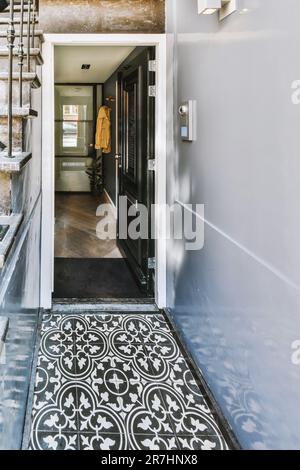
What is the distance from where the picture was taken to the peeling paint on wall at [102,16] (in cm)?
355

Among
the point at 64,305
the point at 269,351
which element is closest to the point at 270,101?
the point at 269,351

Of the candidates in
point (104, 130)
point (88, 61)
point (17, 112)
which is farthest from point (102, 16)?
point (104, 130)

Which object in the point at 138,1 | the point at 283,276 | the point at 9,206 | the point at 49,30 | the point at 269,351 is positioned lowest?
the point at 269,351

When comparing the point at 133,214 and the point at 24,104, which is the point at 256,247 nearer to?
the point at 24,104

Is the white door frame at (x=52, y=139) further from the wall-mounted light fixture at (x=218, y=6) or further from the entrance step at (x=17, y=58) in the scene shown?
the wall-mounted light fixture at (x=218, y=6)

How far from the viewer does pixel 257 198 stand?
6.16ft

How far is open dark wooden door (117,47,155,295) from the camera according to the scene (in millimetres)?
4016

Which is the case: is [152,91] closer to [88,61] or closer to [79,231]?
[88,61]

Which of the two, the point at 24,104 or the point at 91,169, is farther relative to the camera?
the point at 91,169

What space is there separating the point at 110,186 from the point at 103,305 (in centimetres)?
564

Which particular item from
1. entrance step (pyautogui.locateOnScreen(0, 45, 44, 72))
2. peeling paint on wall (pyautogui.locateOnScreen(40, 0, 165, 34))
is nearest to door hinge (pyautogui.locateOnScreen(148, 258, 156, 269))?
peeling paint on wall (pyautogui.locateOnScreen(40, 0, 165, 34))

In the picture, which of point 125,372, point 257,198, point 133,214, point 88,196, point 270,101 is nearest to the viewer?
point 270,101

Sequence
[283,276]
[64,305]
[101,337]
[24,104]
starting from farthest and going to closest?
[64,305], [101,337], [24,104], [283,276]

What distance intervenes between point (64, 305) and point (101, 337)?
68 centimetres
